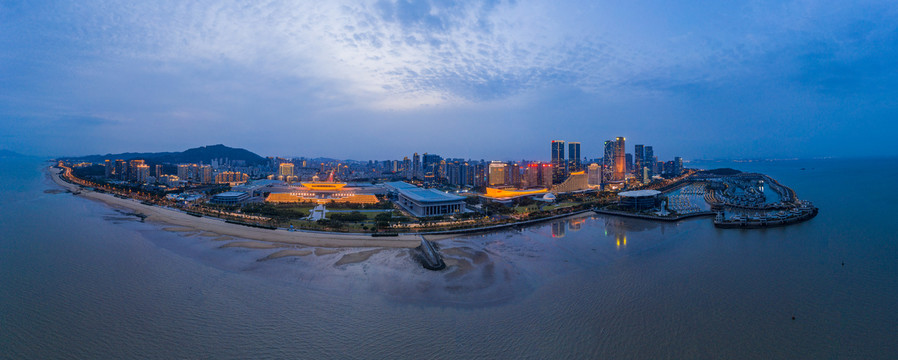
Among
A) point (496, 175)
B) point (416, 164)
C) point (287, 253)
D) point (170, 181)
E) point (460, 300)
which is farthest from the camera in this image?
point (416, 164)

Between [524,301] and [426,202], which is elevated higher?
[426,202]

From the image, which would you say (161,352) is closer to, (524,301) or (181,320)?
(181,320)

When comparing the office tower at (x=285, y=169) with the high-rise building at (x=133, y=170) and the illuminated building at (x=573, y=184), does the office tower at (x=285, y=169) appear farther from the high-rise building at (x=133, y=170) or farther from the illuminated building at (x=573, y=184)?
the illuminated building at (x=573, y=184)

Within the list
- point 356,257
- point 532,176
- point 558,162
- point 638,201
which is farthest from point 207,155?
point 638,201

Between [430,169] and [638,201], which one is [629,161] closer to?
[430,169]

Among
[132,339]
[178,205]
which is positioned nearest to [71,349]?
[132,339]

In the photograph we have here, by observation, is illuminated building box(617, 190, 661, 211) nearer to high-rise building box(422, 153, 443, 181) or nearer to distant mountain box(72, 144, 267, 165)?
high-rise building box(422, 153, 443, 181)

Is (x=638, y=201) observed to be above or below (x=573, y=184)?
below
